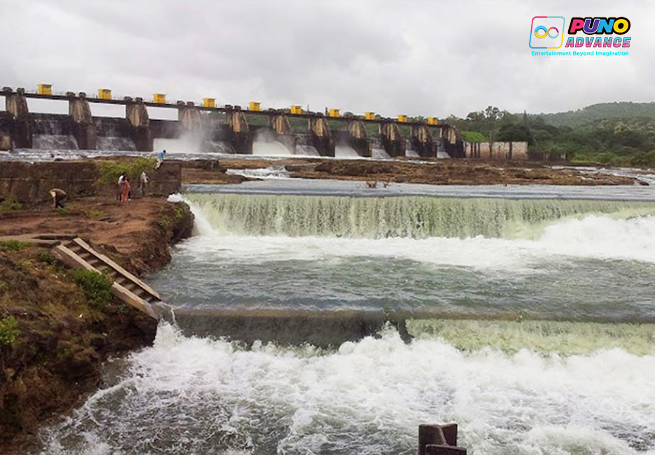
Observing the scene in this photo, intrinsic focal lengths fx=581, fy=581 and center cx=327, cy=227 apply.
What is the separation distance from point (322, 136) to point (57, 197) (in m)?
35.6

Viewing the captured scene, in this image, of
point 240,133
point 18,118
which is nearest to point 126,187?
point 18,118

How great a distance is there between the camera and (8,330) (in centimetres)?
575

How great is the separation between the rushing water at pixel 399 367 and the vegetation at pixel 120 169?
4.55 m

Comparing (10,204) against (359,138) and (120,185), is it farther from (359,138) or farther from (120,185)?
(359,138)

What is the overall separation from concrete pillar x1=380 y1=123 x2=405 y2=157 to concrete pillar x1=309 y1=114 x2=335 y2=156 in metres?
7.52

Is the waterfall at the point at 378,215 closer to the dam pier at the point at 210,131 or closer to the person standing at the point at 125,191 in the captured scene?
the person standing at the point at 125,191

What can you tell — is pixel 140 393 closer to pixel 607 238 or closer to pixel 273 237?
pixel 273 237

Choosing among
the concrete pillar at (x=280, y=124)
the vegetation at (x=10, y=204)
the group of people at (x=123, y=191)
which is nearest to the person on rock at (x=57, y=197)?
the group of people at (x=123, y=191)

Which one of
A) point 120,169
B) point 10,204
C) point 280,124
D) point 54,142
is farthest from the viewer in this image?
point 280,124

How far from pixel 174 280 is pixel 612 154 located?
60.0 m

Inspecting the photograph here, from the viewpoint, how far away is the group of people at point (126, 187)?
15.7m

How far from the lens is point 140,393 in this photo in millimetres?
6465

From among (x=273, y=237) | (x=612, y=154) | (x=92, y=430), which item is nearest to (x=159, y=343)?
(x=92, y=430)

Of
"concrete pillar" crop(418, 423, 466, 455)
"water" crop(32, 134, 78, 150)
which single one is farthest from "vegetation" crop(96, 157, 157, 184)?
"water" crop(32, 134, 78, 150)
